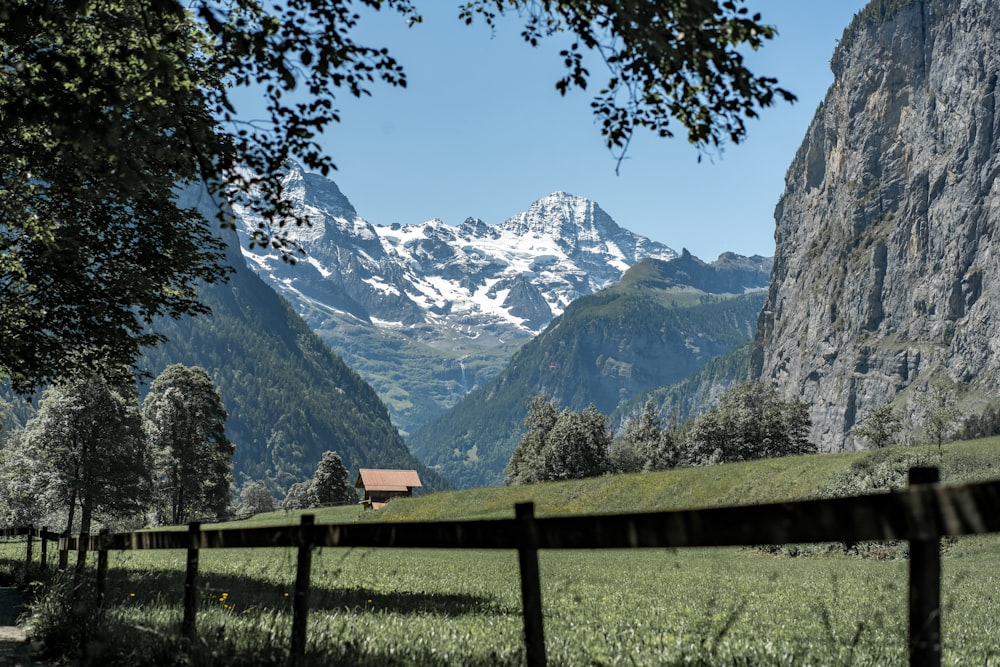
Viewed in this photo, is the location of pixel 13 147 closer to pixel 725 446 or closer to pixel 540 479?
pixel 540 479

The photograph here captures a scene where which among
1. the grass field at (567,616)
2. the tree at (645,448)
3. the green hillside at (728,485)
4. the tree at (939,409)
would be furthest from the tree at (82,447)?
the tree at (645,448)

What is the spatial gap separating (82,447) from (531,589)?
60.3 metres

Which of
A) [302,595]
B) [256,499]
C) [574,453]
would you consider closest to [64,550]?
[302,595]

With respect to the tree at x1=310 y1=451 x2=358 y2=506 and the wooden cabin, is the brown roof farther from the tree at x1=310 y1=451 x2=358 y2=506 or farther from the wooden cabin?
the tree at x1=310 y1=451 x2=358 y2=506

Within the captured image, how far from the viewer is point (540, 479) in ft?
374

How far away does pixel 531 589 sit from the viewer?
5.30 m

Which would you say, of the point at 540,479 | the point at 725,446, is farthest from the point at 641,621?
the point at 725,446

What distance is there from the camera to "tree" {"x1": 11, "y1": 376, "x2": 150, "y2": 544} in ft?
185

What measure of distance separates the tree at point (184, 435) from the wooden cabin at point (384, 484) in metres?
57.6

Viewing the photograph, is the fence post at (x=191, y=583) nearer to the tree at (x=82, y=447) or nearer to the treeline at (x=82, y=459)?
the treeline at (x=82, y=459)

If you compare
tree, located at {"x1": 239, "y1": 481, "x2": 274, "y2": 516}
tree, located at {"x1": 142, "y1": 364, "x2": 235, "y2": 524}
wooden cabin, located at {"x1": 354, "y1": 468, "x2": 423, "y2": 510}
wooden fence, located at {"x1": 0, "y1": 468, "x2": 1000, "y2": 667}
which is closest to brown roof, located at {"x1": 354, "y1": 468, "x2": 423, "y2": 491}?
wooden cabin, located at {"x1": 354, "y1": 468, "x2": 423, "y2": 510}

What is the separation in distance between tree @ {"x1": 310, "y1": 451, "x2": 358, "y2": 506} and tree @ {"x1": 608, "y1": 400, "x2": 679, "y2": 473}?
40.9 m

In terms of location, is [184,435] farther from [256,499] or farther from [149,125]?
[256,499]

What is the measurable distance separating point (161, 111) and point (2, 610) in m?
11.2
